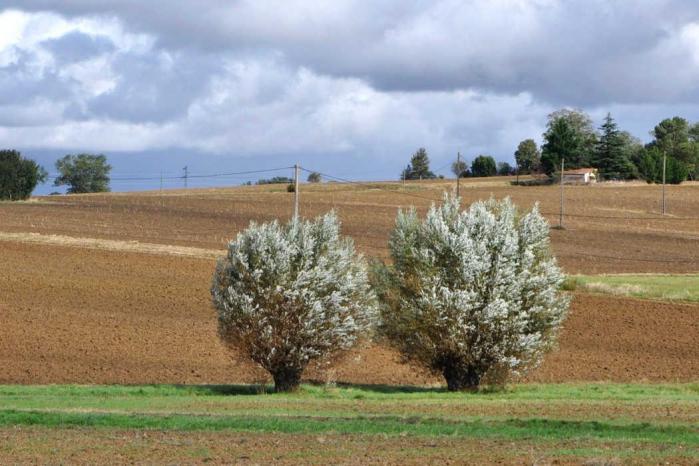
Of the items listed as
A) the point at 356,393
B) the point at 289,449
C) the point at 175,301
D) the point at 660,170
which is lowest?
the point at 356,393

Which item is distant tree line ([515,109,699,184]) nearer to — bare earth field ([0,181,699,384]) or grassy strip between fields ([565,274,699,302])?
bare earth field ([0,181,699,384])

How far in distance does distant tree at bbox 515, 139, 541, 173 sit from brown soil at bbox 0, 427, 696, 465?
175791mm

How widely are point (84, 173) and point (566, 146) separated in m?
77.3

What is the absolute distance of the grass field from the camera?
663 inches

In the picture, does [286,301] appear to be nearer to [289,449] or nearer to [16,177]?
[289,449]

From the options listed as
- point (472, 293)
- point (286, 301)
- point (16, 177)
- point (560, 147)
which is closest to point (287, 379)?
point (286, 301)

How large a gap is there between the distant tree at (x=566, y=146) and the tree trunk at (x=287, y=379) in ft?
447

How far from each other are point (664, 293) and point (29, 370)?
33074 mm

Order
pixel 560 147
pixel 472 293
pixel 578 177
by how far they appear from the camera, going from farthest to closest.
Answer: pixel 560 147, pixel 578 177, pixel 472 293

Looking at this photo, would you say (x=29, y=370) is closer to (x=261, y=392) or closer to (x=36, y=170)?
(x=261, y=392)

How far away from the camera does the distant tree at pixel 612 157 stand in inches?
6545

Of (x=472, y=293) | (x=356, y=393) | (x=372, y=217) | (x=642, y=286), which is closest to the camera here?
(x=356, y=393)

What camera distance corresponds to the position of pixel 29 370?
37750 mm

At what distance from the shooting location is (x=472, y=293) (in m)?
33.8
